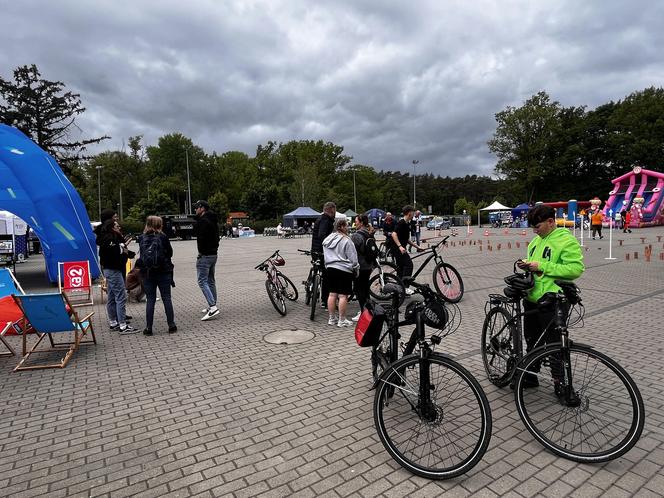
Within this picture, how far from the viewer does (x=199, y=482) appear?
2.74 meters

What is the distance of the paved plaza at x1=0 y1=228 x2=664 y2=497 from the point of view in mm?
2682

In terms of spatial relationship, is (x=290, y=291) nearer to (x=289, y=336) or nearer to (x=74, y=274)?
(x=289, y=336)

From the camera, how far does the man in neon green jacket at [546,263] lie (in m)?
3.33

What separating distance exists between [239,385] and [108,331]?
3.58 metres

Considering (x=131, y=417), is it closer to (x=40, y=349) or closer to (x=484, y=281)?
(x=40, y=349)

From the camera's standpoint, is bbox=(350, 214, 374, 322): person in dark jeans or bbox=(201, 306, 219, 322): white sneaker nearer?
bbox=(350, 214, 374, 322): person in dark jeans

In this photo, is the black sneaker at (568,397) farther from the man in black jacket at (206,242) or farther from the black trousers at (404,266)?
the black trousers at (404,266)

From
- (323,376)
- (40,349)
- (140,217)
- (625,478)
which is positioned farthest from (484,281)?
(140,217)

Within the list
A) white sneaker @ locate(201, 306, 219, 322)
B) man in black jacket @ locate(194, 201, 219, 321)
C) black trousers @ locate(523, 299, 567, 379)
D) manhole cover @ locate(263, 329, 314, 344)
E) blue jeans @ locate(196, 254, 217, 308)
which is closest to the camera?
black trousers @ locate(523, 299, 567, 379)

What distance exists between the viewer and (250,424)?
11.5 ft

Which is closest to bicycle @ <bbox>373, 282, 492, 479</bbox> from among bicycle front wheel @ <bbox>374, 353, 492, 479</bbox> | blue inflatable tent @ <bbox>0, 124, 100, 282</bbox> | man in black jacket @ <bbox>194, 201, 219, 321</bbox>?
bicycle front wheel @ <bbox>374, 353, 492, 479</bbox>

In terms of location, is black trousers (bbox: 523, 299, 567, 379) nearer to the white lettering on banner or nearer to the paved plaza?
the paved plaza

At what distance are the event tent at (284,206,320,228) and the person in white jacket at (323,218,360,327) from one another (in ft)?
121

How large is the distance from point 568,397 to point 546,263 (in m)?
1.02
